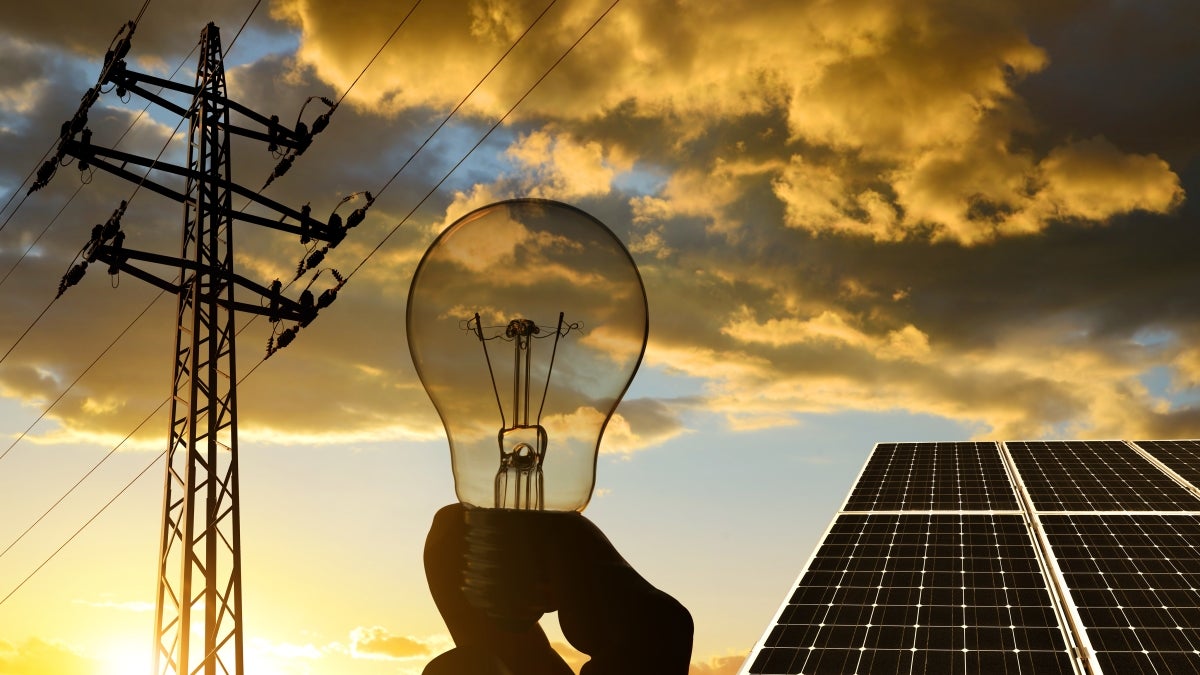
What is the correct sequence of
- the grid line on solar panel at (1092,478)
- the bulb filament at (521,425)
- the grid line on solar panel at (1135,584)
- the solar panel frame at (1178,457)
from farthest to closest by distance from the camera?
1. the solar panel frame at (1178,457)
2. the grid line on solar panel at (1092,478)
3. the grid line on solar panel at (1135,584)
4. the bulb filament at (521,425)

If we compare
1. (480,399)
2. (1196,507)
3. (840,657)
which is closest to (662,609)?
(480,399)

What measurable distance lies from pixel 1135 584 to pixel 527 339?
55.9 feet

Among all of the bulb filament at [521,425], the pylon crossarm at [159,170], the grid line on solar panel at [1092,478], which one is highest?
the pylon crossarm at [159,170]

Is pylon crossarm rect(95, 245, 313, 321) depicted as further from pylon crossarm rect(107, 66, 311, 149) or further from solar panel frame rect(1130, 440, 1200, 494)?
solar panel frame rect(1130, 440, 1200, 494)

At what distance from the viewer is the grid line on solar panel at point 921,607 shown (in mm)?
14562

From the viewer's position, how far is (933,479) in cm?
2600

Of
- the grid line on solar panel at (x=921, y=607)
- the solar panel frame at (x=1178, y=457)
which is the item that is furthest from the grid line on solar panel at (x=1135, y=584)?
the solar panel frame at (x=1178, y=457)

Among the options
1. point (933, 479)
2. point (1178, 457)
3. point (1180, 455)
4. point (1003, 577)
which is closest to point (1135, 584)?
point (1003, 577)

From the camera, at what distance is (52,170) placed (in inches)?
781

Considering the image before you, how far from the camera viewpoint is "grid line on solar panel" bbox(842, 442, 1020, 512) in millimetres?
23344

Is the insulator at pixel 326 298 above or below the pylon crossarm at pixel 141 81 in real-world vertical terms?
below

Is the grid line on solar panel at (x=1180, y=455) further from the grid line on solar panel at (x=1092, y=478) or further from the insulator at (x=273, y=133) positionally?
the insulator at (x=273, y=133)

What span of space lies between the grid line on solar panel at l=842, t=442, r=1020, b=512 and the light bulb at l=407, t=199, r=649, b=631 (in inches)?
807

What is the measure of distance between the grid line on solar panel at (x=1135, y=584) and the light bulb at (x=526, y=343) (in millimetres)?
12917
